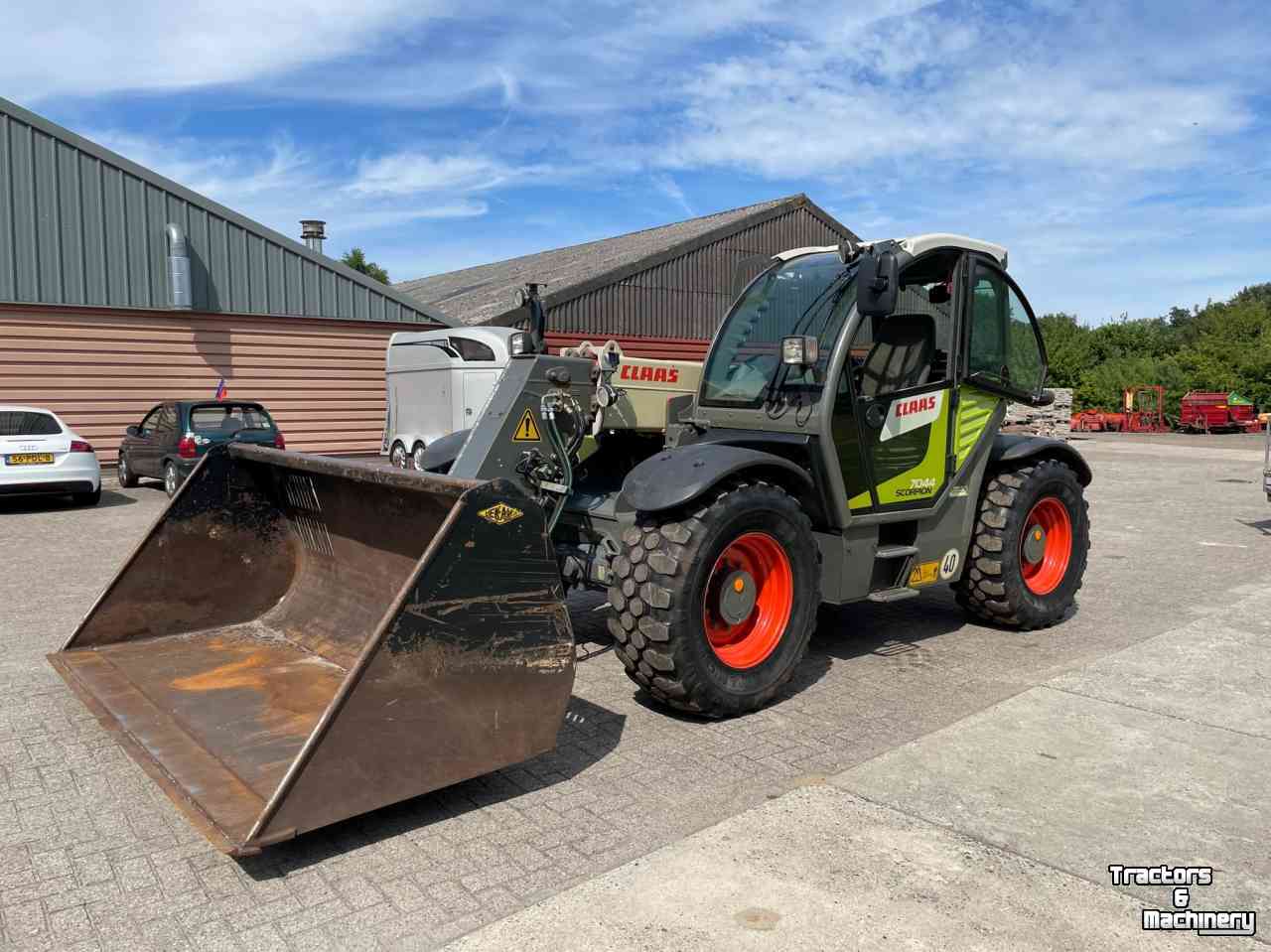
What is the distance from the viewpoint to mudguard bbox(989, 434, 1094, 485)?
21.4 feet

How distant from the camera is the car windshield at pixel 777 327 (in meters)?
5.48

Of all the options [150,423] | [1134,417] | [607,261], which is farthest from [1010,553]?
[1134,417]

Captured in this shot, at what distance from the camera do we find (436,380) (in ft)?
54.4

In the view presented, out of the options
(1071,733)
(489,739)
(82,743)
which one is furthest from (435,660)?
(1071,733)

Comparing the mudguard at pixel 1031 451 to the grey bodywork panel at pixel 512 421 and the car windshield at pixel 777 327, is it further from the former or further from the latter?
the grey bodywork panel at pixel 512 421

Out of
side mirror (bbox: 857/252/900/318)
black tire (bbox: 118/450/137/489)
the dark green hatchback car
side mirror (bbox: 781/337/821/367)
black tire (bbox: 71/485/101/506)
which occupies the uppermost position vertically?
side mirror (bbox: 857/252/900/318)

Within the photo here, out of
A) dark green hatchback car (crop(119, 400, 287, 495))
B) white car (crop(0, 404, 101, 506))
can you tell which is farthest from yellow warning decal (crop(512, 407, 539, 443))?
white car (crop(0, 404, 101, 506))

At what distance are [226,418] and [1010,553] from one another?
10.6 meters

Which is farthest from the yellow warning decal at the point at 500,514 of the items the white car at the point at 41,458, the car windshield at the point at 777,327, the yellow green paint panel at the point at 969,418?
the white car at the point at 41,458

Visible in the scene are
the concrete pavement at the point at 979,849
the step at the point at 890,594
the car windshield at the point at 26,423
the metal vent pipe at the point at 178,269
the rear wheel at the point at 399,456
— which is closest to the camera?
the concrete pavement at the point at 979,849

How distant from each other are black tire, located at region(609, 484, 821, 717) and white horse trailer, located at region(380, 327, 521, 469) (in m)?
10.6

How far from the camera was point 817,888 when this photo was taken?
10.6 ft

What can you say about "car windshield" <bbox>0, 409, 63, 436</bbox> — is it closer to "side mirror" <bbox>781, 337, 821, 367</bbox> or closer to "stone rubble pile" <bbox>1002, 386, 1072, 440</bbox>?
"side mirror" <bbox>781, 337, 821, 367</bbox>

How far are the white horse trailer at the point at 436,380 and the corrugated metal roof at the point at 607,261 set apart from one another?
214 cm
